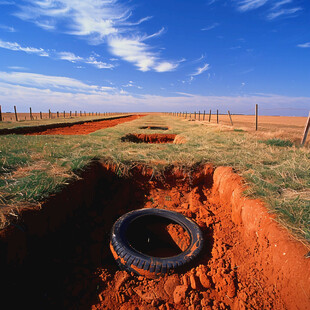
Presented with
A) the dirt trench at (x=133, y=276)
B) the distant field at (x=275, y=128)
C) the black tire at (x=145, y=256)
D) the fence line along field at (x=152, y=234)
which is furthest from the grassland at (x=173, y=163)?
the distant field at (x=275, y=128)

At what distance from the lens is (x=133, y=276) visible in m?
2.07

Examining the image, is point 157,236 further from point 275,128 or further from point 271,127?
point 271,127

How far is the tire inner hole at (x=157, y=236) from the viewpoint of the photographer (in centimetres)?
288

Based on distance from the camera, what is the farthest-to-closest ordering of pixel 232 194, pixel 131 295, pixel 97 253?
pixel 232 194, pixel 97 253, pixel 131 295

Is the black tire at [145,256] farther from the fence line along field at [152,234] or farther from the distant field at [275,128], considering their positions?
the distant field at [275,128]

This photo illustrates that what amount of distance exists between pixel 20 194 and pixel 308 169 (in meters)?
4.71

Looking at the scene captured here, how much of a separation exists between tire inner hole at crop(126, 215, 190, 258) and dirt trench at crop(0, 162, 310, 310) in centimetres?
39

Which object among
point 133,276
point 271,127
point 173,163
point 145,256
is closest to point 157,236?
point 145,256

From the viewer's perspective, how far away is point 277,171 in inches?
128

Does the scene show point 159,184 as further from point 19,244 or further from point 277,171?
point 19,244

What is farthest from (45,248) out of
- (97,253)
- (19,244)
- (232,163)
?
(232,163)

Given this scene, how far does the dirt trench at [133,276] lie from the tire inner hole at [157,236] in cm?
39

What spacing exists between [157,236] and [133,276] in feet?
3.89

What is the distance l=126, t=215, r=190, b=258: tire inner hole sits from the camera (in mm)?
2885
